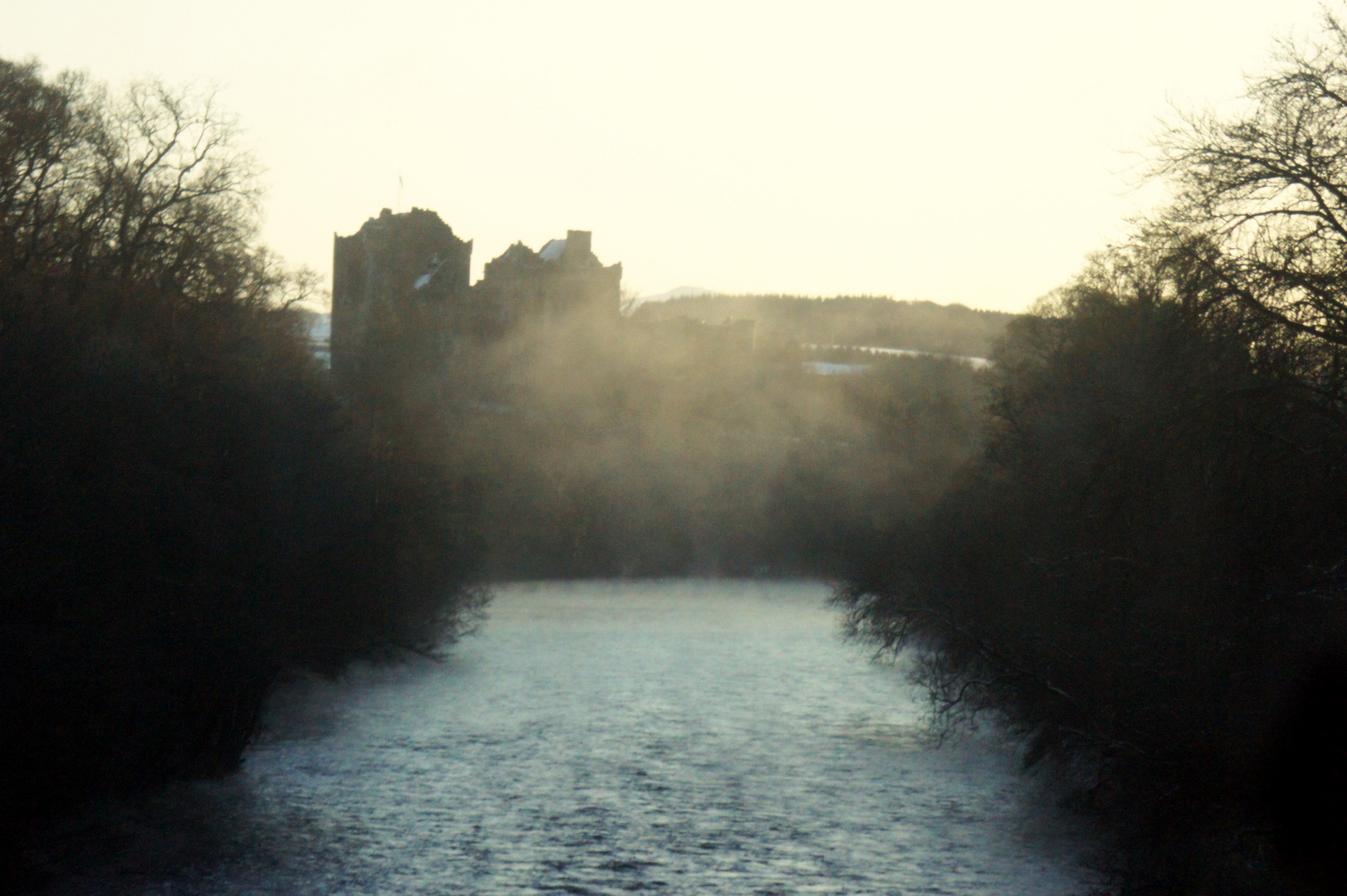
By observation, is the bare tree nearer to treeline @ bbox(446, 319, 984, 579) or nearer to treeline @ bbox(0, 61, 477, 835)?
treeline @ bbox(0, 61, 477, 835)

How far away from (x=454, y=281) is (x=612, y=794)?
64.3m

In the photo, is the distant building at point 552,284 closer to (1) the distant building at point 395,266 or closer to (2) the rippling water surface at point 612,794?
(1) the distant building at point 395,266

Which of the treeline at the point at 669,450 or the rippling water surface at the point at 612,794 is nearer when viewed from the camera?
the rippling water surface at the point at 612,794

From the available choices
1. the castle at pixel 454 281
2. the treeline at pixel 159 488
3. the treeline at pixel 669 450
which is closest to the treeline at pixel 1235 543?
the treeline at pixel 159 488

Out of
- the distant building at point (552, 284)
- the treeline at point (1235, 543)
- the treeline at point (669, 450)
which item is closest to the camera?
the treeline at point (1235, 543)

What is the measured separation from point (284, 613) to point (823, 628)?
29.9 m

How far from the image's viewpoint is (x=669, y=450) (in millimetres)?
80625

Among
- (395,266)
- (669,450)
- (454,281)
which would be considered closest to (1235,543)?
(669,450)

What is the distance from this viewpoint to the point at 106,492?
16672 millimetres

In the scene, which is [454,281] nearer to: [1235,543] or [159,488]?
[159,488]

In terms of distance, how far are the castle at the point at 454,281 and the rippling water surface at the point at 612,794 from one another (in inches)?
1823

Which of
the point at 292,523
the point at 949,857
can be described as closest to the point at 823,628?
the point at 292,523

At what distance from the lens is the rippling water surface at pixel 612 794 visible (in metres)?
17.2

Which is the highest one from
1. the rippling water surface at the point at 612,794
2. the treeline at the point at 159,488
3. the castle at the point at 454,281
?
the castle at the point at 454,281
